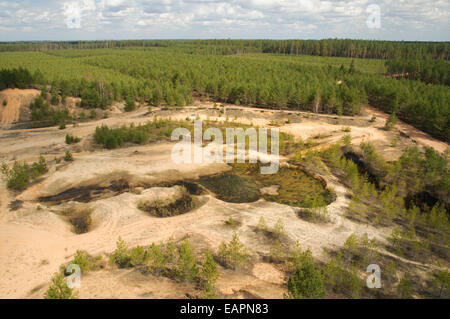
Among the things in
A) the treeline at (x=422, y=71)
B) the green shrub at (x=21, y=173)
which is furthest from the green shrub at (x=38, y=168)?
the treeline at (x=422, y=71)

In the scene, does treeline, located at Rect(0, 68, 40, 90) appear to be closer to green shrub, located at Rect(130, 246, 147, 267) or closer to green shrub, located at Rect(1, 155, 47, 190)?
green shrub, located at Rect(1, 155, 47, 190)

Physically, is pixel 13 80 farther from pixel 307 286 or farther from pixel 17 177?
pixel 307 286

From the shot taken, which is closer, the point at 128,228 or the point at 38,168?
the point at 128,228

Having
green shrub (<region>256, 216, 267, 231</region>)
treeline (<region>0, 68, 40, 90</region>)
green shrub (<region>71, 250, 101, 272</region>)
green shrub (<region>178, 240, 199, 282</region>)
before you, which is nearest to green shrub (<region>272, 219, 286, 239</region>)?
green shrub (<region>256, 216, 267, 231</region>)

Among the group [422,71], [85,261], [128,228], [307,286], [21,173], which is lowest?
[128,228]

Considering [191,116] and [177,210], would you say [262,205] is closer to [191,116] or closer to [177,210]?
[177,210]

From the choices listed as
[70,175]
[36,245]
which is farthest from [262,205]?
[70,175]

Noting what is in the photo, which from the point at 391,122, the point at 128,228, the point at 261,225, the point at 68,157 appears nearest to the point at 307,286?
the point at 261,225

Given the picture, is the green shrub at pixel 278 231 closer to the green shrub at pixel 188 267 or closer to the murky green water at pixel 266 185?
the murky green water at pixel 266 185
